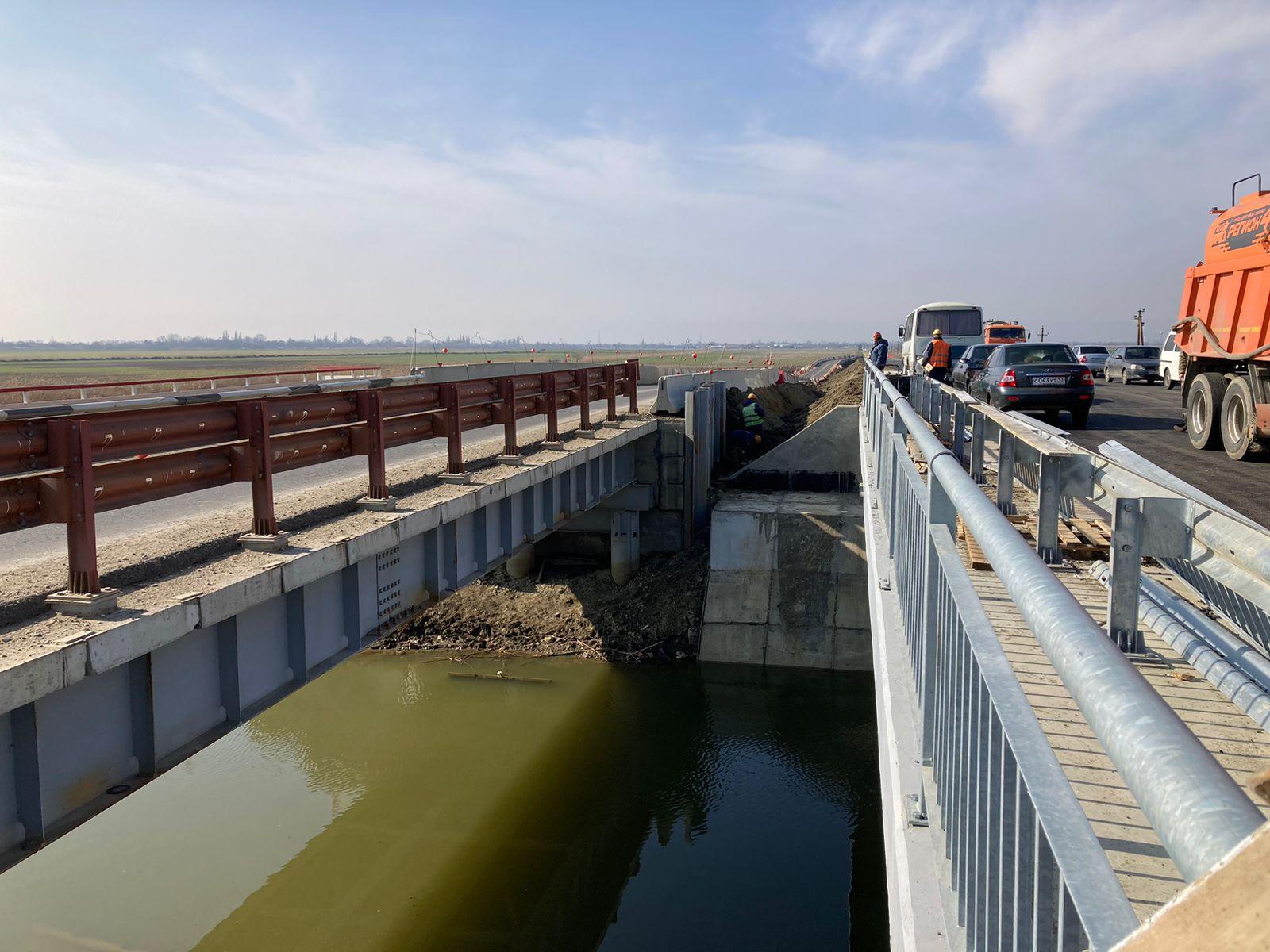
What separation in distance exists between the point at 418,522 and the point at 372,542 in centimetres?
101

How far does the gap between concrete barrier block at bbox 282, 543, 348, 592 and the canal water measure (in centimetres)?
538

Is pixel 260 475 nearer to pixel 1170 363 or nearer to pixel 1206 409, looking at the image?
pixel 1206 409

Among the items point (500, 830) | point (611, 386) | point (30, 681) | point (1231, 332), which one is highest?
point (1231, 332)

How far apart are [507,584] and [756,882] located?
437 inches

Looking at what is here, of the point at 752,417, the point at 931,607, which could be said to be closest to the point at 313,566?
the point at 931,607

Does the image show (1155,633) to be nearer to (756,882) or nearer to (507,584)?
(756,882)

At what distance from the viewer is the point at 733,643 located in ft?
65.8

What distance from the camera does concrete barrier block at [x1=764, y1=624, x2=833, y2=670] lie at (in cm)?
1983

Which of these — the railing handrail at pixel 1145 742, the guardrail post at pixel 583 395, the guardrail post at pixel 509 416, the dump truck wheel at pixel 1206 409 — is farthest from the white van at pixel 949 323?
the railing handrail at pixel 1145 742

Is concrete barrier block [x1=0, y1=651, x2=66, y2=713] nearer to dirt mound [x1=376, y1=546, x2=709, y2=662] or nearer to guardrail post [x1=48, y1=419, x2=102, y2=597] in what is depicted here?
guardrail post [x1=48, y1=419, x2=102, y2=597]

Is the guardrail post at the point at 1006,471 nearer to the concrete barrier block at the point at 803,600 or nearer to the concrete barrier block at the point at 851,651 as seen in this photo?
the concrete barrier block at the point at 851,651

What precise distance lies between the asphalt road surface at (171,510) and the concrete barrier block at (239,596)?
1.35 meters

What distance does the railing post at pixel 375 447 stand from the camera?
29.3 feet

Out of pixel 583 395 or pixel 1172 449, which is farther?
pixel 583 395
